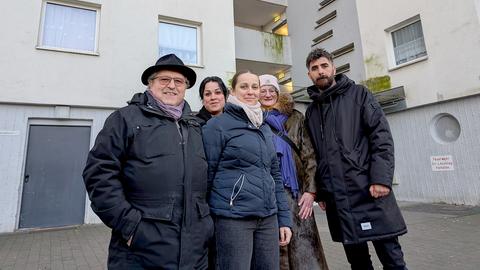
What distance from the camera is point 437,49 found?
930cm

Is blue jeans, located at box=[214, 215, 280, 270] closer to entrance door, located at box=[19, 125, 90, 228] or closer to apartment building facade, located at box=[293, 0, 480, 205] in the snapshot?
A: entrance door, located at box=[19, 125, 90, 228]

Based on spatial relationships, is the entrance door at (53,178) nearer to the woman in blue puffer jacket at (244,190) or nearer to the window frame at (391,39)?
the woman in blue puffer jacket at (244,190)

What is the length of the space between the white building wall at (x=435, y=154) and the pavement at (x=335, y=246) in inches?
45.3

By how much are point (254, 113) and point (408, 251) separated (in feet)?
13.4

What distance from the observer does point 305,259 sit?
2.64 m

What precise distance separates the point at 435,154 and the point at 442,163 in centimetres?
33

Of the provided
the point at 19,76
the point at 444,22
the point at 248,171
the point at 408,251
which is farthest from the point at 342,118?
the point at 444,22

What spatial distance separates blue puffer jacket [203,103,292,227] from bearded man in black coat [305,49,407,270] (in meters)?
0.58

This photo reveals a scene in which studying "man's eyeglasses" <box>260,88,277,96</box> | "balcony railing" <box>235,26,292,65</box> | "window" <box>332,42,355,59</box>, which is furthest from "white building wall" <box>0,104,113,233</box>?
"window" <box>332,42,355,59</box>

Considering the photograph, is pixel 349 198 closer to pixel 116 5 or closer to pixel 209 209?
pixel 209 209

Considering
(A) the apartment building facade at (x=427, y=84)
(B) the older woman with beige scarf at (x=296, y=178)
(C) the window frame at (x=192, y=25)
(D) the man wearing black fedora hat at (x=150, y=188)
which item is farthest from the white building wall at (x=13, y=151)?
(A) the apartment building facade at (x=427, y=84)

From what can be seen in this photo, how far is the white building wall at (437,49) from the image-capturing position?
28.0ft

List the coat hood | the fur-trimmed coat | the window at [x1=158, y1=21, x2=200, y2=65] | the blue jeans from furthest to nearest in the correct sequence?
the window at [x1=158, y1=21, x2=200, y2=65], the coat hood, the fur-trimmed coat, the blue jeans

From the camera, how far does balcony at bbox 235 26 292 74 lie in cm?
1306
